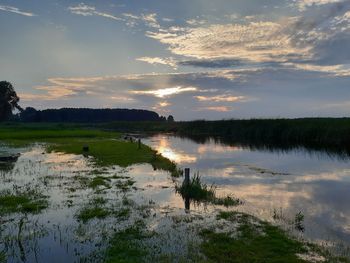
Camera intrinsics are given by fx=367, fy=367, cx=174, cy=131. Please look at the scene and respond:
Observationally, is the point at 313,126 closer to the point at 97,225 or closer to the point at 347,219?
the point at 347,219

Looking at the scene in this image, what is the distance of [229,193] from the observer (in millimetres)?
23828

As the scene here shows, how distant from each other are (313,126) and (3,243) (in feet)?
193

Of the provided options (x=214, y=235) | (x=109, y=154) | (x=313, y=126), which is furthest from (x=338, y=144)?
(x=214, y=235)

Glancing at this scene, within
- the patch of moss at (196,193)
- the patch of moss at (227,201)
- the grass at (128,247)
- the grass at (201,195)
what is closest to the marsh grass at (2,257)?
the grass at (128,247)

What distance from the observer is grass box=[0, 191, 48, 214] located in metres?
18.7

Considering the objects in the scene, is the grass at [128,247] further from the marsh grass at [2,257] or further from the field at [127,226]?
the marsh grass at [2,257]

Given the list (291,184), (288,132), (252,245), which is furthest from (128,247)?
(288,132)

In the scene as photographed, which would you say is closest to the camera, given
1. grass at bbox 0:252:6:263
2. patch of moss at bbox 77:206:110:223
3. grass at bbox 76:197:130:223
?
grass at bbox 0:252:6:263

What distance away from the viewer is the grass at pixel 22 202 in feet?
61.3

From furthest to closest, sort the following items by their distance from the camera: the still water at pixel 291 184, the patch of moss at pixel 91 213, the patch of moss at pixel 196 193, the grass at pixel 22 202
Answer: the patch of moss at pixel 196 193 < the grass at pixel 22 202 < the still water at pixel 291 184 < the patch of moss at pixel 91 213

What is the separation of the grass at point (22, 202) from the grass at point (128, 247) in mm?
6077

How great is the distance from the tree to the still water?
370 feet

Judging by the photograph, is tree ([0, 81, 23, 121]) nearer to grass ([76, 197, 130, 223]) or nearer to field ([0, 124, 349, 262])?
field ([0, 124, 349, 262])

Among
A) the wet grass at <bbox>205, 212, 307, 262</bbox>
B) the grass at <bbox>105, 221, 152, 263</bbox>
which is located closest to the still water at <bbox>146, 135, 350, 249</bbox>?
the wet grass at <bbox>205, 212, 307, 262</bbox>
